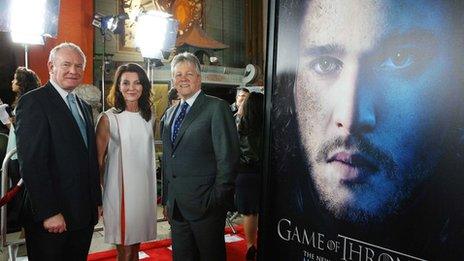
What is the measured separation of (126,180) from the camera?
287 centimetres

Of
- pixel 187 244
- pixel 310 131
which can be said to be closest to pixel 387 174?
pixel 310 131

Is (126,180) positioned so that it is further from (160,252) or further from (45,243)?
(160,252)

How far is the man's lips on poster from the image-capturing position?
1415 millimetres

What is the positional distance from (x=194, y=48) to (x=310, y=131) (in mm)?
9622

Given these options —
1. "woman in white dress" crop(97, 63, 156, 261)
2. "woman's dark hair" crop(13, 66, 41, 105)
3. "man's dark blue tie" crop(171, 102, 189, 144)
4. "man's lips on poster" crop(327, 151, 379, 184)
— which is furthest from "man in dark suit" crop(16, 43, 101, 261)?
"woman's dark hair" crop(13, 66, 41, 105)

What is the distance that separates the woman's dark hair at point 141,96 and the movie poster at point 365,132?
143 cm

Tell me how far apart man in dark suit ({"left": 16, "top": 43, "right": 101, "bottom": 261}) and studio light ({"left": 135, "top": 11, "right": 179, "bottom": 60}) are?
2.49 m

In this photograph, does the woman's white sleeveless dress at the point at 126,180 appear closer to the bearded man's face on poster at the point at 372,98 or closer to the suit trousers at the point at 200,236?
the suit trousers at the point at 200,236

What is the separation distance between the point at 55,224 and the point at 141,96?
43.4 inches

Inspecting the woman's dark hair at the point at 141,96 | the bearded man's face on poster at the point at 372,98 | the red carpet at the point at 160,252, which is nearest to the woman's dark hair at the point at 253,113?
the woman's dark hair at the point at 141,96

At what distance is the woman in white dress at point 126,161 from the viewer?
2.86 metres

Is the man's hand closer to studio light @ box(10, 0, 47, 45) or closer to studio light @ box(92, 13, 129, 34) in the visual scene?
studio light @ box(10, 0, 47, 45)

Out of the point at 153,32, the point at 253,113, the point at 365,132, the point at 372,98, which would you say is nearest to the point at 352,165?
the point at 365,132

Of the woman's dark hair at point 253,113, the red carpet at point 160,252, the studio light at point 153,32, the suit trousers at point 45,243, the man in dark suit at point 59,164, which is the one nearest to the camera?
the man in dark suit at point 59,164
